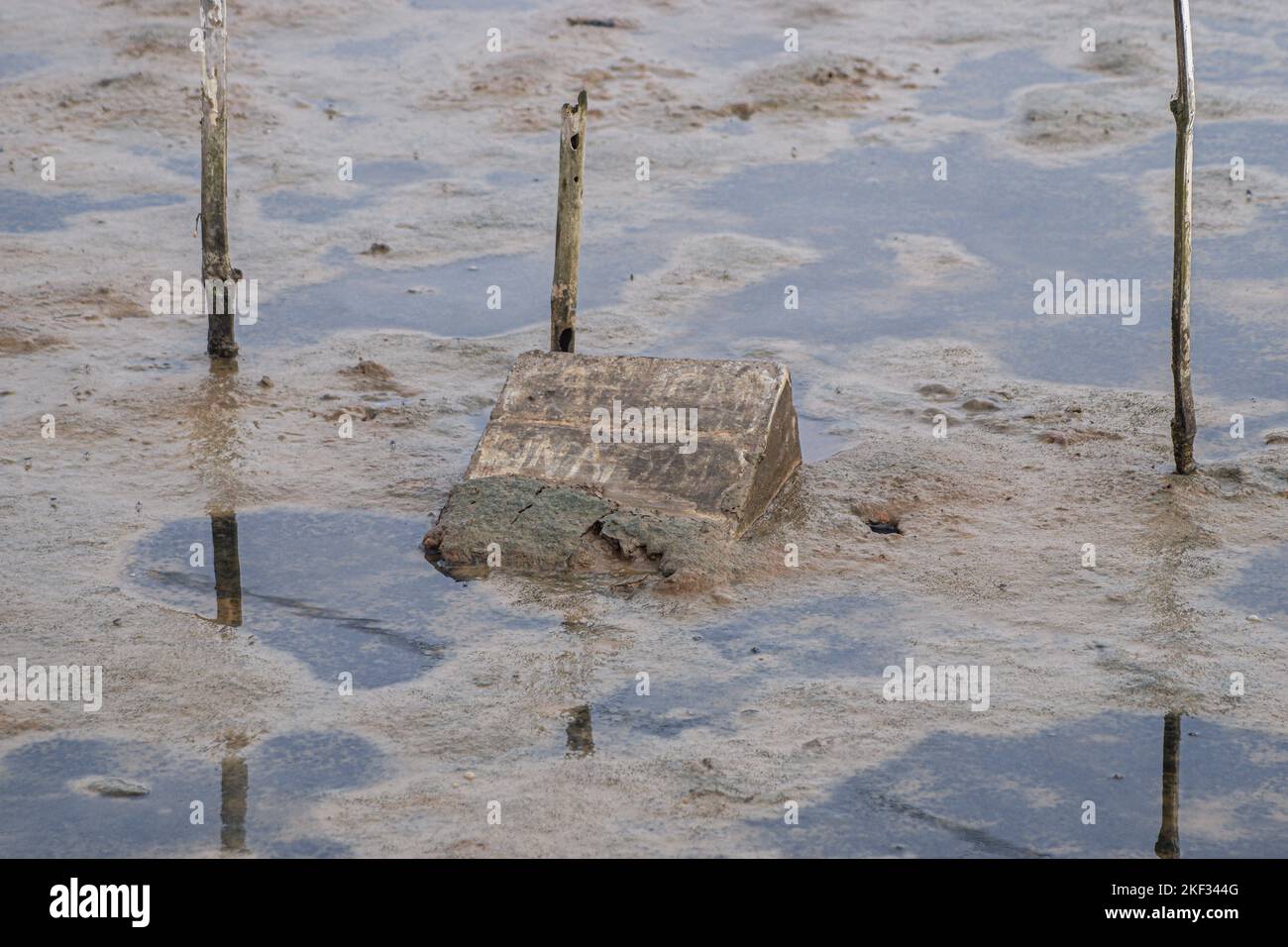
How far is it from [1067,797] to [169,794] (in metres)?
3.48

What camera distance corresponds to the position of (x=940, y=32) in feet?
64.1

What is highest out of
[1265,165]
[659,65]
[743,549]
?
[659,65]

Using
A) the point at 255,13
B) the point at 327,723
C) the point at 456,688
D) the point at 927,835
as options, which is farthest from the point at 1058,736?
the point at 255,13

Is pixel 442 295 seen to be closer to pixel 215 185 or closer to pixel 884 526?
pixel 215 185

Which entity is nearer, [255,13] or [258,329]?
[258,329]

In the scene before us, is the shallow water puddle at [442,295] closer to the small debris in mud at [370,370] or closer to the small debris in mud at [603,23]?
the small debris in mud at [370,370]

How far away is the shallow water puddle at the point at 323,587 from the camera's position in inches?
304

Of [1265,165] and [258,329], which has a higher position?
[1265,165]

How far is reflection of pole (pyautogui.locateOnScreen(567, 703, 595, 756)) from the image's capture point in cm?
686

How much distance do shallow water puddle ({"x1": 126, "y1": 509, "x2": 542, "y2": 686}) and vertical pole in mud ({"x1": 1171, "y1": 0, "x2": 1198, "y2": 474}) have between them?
12.7 feet

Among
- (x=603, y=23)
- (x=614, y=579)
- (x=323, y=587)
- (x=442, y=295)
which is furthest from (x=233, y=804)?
(x=603, y=23)

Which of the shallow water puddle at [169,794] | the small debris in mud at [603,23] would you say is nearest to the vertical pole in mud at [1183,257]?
the shallow water puddle at [169,794]
